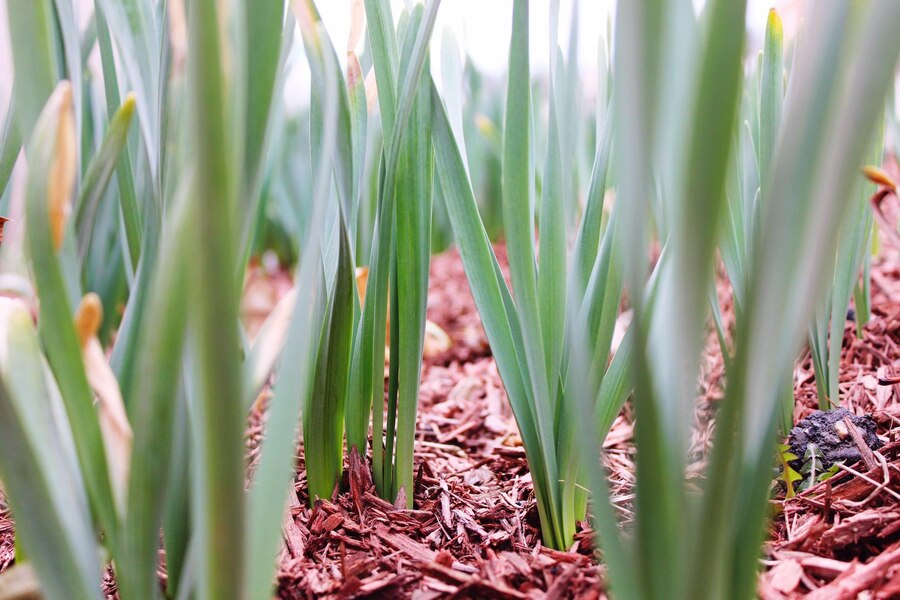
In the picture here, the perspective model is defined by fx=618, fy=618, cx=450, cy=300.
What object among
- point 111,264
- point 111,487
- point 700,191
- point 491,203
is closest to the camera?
point 700,191

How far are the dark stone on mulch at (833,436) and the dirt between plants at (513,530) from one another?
0.06ft

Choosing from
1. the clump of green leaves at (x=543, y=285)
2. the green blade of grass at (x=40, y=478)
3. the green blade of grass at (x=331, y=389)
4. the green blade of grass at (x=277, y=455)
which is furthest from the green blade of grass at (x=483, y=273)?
the green blade of grass at (x=40, y=478)

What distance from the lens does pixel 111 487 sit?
0.39 meters

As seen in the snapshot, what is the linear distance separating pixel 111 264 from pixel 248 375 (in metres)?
0.77

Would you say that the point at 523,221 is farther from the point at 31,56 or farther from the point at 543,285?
the point at 31,56

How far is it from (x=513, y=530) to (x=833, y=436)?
1.10ft

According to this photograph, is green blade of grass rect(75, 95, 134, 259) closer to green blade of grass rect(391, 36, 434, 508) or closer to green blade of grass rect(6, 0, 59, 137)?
green blade of grass rect(6, 0, 59, 137)

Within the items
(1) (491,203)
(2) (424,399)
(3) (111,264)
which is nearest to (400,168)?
(2) (424,399)

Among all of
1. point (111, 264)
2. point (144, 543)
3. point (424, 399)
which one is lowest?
point (424, 399)

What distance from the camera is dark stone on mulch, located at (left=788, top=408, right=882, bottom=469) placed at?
1.95ft

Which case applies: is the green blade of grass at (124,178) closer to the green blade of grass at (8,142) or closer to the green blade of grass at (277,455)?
the green blade of grass at (8,142)

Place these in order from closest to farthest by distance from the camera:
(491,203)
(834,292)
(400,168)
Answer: (400,168)
(834,292)
(491,203)

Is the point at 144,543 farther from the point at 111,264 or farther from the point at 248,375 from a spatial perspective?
the point at 111,264


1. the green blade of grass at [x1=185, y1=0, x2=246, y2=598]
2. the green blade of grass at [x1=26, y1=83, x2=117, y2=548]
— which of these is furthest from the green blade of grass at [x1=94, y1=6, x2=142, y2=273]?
the green blade of grass at [x1=185, y1=0, x2=246, y2=598]
